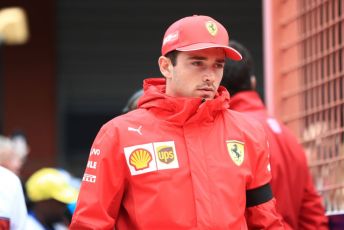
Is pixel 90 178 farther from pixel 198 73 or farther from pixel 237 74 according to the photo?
pixel 237 74

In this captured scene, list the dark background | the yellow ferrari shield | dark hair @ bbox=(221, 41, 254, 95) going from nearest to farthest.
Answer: the yellow ferrari shield, dark hair @ bbox=(221, 41, 254, 95), the dark background

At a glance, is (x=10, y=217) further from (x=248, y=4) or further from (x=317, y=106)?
(x=248, y=4)

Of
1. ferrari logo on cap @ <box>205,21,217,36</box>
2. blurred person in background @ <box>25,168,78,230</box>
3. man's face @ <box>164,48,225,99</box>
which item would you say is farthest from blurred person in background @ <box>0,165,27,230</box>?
blurred person in background @ <box>25,168,78,230</box>

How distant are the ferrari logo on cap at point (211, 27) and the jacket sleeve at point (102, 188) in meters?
0.59

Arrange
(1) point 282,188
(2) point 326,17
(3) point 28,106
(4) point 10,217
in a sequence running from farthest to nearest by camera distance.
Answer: (3) point 28,106, (2) point 326,17, (1) point 282,188, (4) point 10,217

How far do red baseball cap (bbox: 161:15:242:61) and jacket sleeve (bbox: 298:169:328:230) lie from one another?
1504 millimetres

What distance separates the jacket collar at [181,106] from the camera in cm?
439

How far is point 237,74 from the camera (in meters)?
5.66

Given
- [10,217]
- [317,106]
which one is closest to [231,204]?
[10,217]

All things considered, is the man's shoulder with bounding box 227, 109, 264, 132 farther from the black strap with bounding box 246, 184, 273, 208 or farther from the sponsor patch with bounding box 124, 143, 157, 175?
the sponsor patch with bounding box 124, 143, 157, 175

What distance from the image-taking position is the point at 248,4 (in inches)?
581

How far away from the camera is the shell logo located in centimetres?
438

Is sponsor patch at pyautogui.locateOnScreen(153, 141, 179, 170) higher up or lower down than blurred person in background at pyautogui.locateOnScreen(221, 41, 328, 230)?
higher up

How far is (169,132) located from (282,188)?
1383 millimetres
